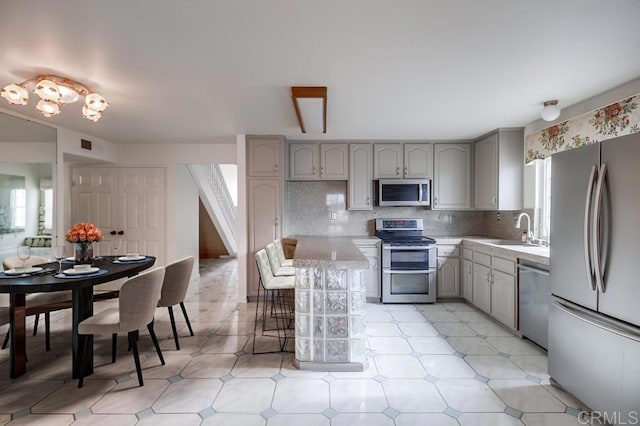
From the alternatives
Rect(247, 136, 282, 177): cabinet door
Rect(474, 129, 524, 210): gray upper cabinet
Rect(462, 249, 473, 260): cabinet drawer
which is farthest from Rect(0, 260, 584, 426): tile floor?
Rect(247, 136, 282, 177): cabinet door

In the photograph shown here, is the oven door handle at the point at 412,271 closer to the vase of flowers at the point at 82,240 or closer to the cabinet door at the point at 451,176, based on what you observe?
the cabinet door at the point at 451,176

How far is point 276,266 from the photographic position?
3221 mm

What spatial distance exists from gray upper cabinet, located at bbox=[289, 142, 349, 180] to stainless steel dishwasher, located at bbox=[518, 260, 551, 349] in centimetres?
246

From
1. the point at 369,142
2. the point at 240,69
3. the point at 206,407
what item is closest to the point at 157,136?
the point at 240,69

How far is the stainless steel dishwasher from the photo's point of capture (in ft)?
8.48

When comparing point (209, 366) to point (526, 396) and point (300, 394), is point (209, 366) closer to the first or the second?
point (300, 394)

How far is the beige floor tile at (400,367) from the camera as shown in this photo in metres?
2.32

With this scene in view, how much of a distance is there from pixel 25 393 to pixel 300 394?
1.93 meters

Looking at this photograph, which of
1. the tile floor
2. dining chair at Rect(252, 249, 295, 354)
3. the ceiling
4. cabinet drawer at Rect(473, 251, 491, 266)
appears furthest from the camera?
cabinet drawer at Rect(473, 251, 491, 266)

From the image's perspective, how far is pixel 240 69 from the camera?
220 centimetres

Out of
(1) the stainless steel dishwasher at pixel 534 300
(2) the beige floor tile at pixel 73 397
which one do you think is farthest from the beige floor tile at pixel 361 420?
(1) the stainless steel dishwasher at pixel 534 300

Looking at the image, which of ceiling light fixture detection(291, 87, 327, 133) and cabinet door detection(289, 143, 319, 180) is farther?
cabinet door detection(289, 143, 319, 180)

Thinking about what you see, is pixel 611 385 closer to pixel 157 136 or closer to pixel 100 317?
pixel 100 317

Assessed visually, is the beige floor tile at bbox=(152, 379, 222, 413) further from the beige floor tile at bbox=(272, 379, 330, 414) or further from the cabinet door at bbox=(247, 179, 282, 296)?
the cabinet door at bbox=(247, 179, 282, 296)
